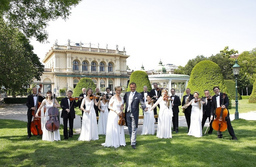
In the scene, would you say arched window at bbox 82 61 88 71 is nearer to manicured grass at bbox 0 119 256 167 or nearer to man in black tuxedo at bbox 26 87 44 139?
man in black tuxedo at bbox 26 87 44 139

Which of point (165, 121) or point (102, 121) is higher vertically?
point (165, 121)

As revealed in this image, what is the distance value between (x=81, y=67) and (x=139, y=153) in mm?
47488

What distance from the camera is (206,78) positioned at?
54.5 ft

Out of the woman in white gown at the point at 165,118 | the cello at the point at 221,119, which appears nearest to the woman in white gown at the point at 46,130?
the woman in white gown at the point at 165,118

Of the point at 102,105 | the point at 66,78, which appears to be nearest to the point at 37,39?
the point at 102,105

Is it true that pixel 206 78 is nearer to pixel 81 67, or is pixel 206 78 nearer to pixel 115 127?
pixel 115 127

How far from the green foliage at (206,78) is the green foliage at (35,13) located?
11601mm

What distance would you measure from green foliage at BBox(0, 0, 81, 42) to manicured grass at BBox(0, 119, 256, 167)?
5698mm

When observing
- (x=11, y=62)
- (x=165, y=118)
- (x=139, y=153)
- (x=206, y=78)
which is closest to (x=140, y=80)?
(x=206, y=78)

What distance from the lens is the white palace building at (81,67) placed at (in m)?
48.4

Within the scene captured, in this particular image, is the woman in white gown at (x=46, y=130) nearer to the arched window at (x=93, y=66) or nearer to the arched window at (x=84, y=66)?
the arched window at (x=84, y=66)

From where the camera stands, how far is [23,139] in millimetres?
7484

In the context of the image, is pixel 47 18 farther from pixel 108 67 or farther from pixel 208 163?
Result: pixel 108 67

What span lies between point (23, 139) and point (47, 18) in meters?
5.75
